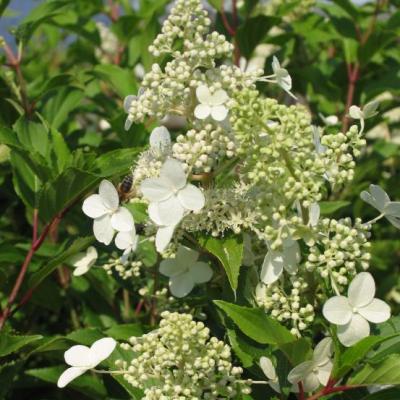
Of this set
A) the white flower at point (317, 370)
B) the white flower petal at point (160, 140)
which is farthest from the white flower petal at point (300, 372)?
the white flower petal at point (160, 140)

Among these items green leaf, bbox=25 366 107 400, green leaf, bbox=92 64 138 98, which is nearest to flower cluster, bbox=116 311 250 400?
green leaf, bbox=25 366 107 400

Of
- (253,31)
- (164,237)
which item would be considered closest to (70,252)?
(164,237)

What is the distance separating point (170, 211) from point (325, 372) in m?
0.42

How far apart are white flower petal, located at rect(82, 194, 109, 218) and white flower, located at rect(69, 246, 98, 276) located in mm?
311

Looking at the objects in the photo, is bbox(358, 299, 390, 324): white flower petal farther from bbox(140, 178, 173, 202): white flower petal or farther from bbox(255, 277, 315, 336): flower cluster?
bbox(140, 178, 173, 202): white flower petal

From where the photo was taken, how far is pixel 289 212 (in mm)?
1262

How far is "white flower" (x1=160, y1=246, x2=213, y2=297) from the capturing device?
1439 millimetres

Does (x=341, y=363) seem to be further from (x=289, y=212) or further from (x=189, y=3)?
(x=189, y=3)

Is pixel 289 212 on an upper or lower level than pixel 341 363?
upper

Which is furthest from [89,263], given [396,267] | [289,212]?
[396,267]

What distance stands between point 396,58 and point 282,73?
159 centimetres

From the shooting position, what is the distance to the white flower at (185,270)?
1.44 meters

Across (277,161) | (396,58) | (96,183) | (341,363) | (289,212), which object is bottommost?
(396,58)

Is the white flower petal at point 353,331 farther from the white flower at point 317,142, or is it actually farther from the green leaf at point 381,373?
the white flower at point 317,142
